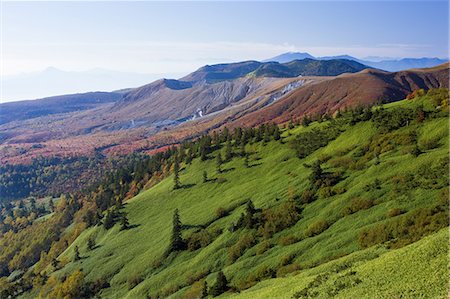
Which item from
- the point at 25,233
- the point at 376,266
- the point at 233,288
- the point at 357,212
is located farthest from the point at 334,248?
the point at 25,233

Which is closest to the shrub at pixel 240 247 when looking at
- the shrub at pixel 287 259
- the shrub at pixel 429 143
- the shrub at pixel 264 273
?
the shrub at pixel 264 273

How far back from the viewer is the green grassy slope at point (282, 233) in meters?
40.3

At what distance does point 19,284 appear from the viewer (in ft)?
378

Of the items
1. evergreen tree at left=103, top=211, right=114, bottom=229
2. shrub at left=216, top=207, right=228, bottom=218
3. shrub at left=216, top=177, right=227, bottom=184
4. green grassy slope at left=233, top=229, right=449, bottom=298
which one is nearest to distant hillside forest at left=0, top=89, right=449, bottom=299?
green grassy slope at left=233, top=229, right=449, bottom=298

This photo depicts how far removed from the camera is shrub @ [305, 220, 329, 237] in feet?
237

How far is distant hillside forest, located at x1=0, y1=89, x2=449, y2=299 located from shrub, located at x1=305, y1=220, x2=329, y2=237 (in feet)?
0.92

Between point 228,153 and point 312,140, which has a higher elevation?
point 312,140

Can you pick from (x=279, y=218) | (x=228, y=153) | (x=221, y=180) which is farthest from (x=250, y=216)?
(x=228, y=153)

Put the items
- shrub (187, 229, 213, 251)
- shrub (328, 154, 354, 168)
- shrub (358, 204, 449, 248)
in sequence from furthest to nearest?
shrub (328, 154, 354, 168)
shrub (187, 229, 213, 251)
shrub (358, 204, 449, 248)

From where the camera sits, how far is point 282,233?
261 ft

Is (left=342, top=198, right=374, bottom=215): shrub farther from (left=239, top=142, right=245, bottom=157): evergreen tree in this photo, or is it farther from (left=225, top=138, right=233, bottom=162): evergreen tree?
(left=225, top=138, right=233, bottom=162): evergreen tree

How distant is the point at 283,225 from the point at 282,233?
263cm

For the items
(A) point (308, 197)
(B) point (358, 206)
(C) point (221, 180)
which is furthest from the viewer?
(C) point (221, 180)

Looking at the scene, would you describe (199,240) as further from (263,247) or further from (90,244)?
(90,244)
